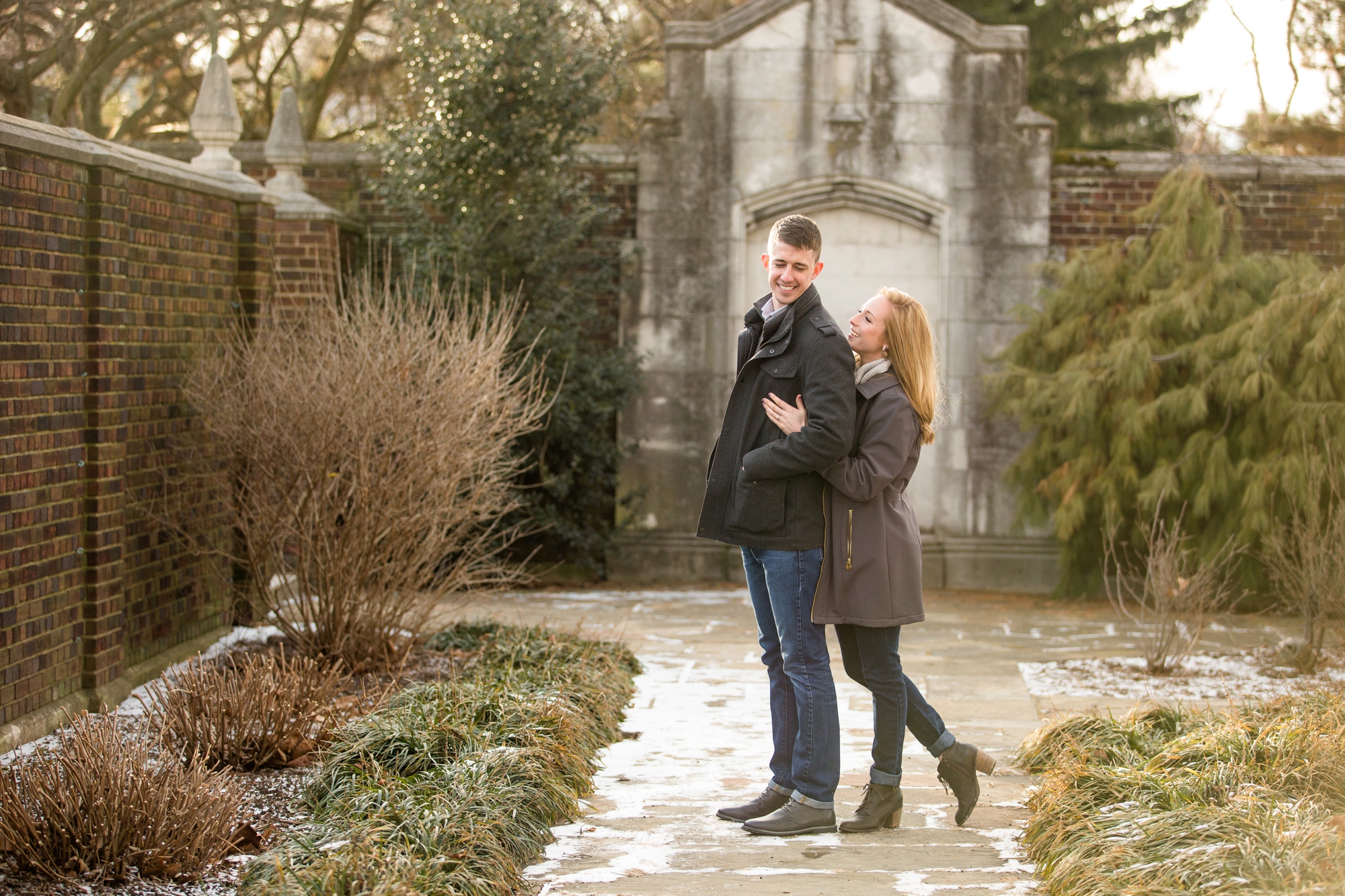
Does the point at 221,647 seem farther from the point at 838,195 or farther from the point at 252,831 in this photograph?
the point at 838,195

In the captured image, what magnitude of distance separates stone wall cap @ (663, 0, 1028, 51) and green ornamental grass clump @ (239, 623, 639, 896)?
581cm

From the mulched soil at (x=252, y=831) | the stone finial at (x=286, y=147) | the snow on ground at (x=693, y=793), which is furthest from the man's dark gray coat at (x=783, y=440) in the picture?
the stone finial at (x=286, y=147)

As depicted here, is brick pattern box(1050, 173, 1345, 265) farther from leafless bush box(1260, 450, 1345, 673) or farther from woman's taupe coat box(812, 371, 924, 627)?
woman's taupe coat box(812, 371, 924, 627)

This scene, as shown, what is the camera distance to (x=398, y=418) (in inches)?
247

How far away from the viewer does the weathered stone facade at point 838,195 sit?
10.4 meters

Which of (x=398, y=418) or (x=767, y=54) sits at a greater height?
(x=767, y=54)

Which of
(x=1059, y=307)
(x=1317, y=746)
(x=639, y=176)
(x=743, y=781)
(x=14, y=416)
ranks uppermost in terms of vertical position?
(x=639, y=176)

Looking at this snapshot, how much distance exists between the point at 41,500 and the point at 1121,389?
7.03 meters

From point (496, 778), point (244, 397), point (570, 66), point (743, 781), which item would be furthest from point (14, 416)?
point (570, 66)

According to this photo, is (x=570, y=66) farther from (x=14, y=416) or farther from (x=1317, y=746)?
(x=1317, y=746)

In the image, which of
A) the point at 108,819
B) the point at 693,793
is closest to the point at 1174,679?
the point at 693,793

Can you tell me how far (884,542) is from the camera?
4.31 meters

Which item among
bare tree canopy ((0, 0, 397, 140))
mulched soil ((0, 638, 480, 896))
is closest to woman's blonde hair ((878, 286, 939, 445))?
mulched soil ((0, 638, 480, 896))

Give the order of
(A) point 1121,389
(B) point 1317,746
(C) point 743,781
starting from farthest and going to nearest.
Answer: (A) point 1121,389
(C) point 743,781
(B) point 1317,746
